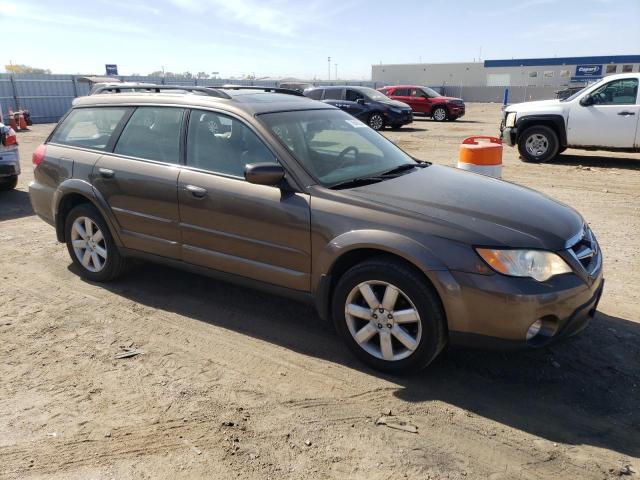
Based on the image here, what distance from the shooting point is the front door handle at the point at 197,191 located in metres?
3.85

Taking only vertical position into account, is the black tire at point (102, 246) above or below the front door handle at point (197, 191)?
below

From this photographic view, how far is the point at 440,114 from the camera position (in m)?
24.5

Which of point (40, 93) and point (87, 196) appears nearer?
point (87, 196)

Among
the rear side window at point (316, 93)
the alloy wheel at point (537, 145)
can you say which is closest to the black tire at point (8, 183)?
the alloy wheel at point (537, 145)

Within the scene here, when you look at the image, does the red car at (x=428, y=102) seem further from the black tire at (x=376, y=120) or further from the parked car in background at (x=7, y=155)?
the parked car in background at (x=7, y=155)

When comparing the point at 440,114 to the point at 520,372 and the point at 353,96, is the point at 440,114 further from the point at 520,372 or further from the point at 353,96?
the point at 520,372

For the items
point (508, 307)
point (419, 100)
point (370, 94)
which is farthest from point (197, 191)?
point (419, 100)

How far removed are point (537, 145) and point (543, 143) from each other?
132mm

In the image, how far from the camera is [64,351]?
3.66 m

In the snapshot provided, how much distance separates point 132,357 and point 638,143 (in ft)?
35.4

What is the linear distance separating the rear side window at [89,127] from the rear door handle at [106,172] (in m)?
0.27

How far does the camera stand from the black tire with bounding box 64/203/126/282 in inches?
182

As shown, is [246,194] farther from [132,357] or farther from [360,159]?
[132,357]

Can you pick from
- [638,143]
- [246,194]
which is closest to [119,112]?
[246,194]
